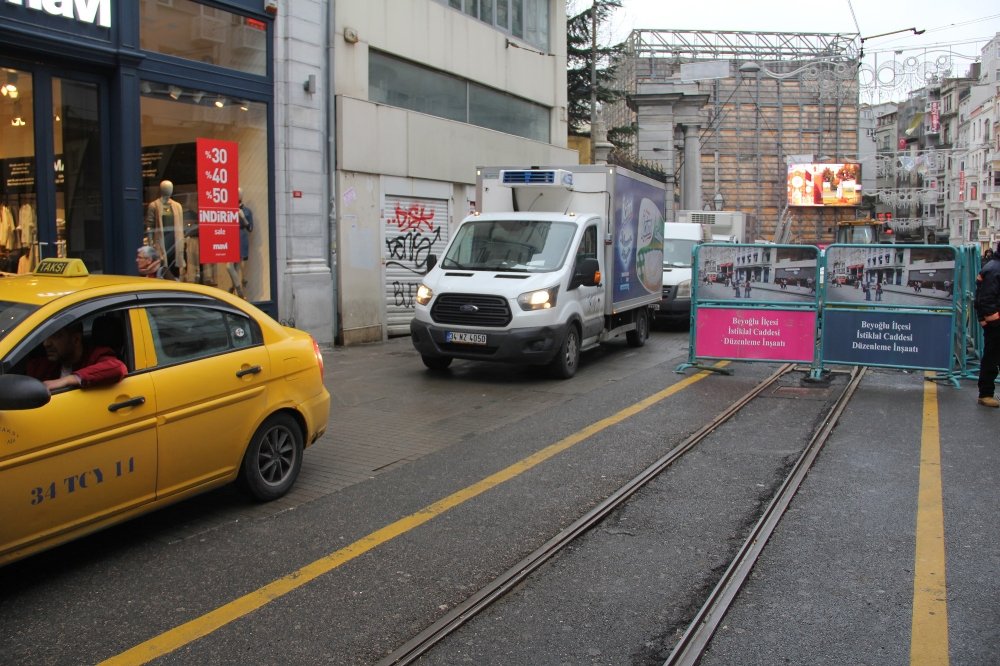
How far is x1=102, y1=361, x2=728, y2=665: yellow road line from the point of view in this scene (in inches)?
156

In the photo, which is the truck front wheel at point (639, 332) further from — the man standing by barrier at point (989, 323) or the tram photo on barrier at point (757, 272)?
the man standing by barrier at point (989, 323)

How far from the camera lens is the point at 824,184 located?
6088 cm

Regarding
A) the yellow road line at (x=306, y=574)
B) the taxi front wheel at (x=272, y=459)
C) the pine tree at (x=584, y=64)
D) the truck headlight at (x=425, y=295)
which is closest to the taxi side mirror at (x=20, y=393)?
the yellow road line at (x=306, y=574)

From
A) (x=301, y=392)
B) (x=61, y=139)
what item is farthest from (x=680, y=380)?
(x=61, y=139)

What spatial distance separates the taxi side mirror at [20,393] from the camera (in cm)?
424

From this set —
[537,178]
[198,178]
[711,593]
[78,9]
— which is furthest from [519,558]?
[198,178]

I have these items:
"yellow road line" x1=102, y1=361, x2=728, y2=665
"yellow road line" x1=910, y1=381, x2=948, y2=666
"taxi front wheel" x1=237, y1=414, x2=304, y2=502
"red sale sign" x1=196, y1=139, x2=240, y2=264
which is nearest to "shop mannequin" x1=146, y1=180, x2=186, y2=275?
"red sale sign" x1=196, y1=139, x2=240, y2=264

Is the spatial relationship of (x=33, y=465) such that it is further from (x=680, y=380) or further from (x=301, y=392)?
(x=680, y=380)

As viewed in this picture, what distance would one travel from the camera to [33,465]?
14.5ft

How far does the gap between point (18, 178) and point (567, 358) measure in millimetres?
6928

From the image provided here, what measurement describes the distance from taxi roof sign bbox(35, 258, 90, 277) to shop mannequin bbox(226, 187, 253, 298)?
774 centimetres

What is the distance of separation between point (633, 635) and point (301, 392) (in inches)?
125

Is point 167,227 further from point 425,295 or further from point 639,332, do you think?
point 639,332

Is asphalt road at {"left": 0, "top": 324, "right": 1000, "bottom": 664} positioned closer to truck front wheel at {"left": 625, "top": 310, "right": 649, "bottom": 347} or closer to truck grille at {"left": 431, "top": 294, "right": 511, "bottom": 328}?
truck grille at {"left": 431, "top": 294, "right": 511, "bottom": 328}
